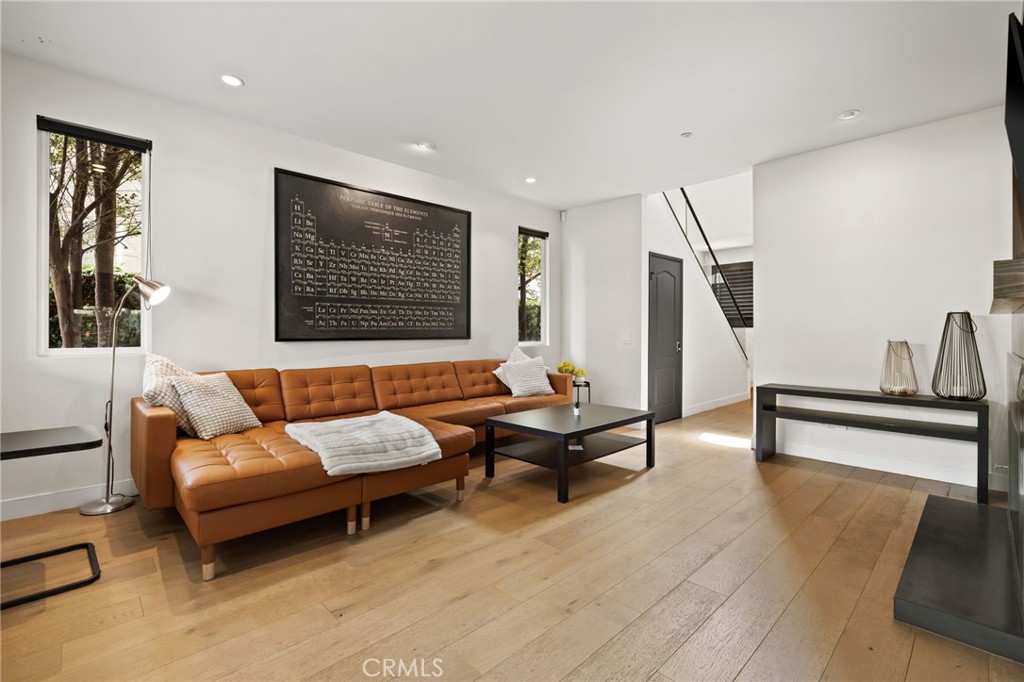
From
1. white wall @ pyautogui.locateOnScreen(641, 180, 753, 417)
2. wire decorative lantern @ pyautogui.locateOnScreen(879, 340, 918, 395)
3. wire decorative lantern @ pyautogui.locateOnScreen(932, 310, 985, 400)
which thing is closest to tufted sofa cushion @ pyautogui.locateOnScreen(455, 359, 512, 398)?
white wall @ pyautogui.locateOnScreen(641, 180, 753, 417)

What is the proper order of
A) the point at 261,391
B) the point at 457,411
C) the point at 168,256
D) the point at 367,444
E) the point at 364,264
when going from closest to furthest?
the point at 367,444, the point at 168,256, the point at 261,391, the point at 457,411, the point at 364,264

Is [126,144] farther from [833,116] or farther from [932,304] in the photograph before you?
[932,304]

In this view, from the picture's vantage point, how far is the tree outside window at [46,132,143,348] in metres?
2.96

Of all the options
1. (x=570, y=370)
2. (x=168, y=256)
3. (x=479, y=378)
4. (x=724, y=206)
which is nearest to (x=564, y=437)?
(x=479, y=378)

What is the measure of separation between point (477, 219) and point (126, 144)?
123 inches

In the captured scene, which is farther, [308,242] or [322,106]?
[308,242]

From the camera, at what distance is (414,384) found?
4.33 meters

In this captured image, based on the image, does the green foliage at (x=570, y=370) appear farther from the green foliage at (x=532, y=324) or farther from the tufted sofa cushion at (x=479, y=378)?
the tufted sofa cushion at (x=479, y=378)

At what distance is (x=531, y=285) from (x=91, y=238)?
4319 mm

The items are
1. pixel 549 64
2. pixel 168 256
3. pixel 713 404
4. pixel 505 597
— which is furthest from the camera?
pixel 713 404

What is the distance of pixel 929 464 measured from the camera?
3.61 meters

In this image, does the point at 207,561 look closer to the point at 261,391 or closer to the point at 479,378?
the point at 261,391

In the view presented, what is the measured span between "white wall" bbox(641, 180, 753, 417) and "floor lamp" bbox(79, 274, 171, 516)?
460 cm

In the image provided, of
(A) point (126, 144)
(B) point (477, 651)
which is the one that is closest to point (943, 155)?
(B) point (477, 651)
